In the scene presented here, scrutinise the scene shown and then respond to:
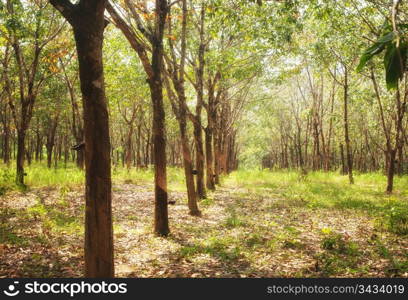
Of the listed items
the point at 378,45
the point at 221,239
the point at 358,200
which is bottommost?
the point at 221,239

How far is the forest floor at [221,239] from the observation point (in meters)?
6.15

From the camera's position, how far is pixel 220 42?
1748cm

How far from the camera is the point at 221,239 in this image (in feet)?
27.2

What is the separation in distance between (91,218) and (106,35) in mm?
19151

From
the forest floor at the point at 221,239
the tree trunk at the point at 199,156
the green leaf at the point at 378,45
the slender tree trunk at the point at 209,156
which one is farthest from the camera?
the slender tree trunk at the point at 209,156

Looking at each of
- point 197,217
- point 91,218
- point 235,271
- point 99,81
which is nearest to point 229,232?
point 197,217

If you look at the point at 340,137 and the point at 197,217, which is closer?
the point at 197,217

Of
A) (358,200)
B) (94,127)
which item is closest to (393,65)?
(94,127)

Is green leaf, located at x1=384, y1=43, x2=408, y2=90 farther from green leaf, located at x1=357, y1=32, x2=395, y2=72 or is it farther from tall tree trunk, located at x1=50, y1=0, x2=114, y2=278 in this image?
tall tree trunk, located at x1=50, y1=0, x2=114, y2=278

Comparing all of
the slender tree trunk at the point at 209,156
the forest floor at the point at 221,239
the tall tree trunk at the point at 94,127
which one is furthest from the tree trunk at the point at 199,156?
the tall tree trunk at the point at 94,127

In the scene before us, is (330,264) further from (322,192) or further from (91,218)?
(322,192)

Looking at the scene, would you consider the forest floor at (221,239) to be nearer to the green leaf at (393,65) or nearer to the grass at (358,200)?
the grass at (358,200)

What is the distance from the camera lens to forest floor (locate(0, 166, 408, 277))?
6.15 metres

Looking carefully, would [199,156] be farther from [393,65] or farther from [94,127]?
[393,65]
